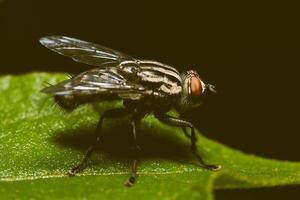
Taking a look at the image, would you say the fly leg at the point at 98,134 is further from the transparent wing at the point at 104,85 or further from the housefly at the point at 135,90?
the transparent wing at the point at 104,85

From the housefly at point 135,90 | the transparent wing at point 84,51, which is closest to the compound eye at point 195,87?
the housefly at point 135,90

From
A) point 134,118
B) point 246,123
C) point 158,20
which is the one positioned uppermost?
point 158,20

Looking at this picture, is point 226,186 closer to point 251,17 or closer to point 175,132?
point 175,132

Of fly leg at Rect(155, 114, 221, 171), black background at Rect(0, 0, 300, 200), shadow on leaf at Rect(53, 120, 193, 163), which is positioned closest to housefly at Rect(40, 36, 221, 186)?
fly leg at Rect(155, 114, 221, 171)

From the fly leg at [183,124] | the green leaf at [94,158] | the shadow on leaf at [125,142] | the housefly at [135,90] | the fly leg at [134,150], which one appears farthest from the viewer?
the fly leg at [183,124]

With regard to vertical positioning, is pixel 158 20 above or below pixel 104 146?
above

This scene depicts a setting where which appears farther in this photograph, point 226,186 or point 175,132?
point 175,132

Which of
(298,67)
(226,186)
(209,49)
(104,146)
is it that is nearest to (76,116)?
(104,146)
